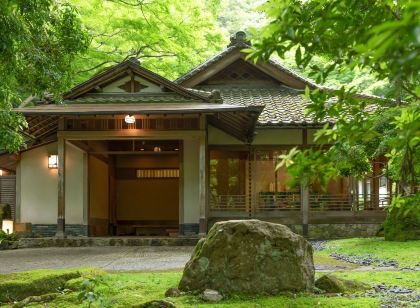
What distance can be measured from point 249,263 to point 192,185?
9710 millimetres

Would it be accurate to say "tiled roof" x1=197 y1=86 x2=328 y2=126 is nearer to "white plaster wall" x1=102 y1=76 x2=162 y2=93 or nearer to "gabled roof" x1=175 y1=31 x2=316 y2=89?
"gabled roof" x1=175 y1=31 x2=316 y2=89

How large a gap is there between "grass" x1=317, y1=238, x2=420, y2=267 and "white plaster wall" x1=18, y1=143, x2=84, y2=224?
8035 millimetres

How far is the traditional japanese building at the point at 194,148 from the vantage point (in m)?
14.2

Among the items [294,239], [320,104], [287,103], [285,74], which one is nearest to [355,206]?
[287,103]

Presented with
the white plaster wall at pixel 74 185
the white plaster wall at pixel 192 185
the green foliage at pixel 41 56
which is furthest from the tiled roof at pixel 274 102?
the green foliage at pixel 41 56

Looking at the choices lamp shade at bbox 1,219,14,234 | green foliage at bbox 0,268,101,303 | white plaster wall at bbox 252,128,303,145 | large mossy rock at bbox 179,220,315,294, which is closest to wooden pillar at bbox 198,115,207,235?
white plaster wall at bbox 252,128,303,145

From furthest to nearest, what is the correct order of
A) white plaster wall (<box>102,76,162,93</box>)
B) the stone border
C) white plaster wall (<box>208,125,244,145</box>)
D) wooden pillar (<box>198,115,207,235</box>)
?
1. white plaster wall (<box>208,125,244,145</box>)
2. white plaster wall (<box>102,76,162,93</box>)
3. wooden pillar (<box>198,115,207,235</box>)
4. the stone border

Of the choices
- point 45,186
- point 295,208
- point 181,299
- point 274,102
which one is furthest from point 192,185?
point 181,299

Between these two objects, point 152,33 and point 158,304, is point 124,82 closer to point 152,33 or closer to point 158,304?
point 152,33

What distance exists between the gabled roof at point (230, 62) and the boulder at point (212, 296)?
1212cm

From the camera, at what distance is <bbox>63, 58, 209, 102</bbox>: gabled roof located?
14336mm

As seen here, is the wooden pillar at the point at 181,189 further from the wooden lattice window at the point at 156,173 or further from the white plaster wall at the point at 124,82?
the wooden lattice window at the point at 156,173

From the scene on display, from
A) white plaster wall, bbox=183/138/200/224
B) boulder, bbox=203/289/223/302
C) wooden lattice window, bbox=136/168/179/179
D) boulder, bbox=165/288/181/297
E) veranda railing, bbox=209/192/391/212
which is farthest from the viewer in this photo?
wooden lattice window, bbox=136/168/179/179

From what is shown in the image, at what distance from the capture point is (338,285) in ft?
21.0
